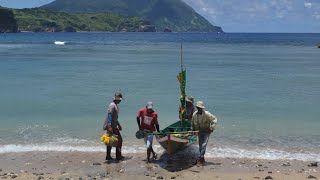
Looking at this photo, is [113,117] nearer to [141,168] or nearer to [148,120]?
[148,120]

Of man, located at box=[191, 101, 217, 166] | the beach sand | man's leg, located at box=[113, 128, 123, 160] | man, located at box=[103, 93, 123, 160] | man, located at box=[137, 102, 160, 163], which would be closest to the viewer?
the beach sand

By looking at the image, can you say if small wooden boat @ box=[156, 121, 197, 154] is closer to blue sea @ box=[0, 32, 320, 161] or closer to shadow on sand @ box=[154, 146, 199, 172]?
shadow on sand @ box=[154, 146, 199, 172]

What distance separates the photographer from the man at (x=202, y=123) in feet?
49.6

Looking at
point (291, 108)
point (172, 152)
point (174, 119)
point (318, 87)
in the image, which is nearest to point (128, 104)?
point (174, 119)

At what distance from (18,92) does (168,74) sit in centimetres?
1751

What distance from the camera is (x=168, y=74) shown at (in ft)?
156

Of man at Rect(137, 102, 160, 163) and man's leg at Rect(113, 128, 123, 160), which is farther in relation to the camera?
man's leg at Rect(113, 128, 123, 160)

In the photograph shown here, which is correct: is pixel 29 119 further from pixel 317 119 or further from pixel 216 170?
pixel 317 119

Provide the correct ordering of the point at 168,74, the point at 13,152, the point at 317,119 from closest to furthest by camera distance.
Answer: the point at 13,152, the point at 317,119, the point at 168,74

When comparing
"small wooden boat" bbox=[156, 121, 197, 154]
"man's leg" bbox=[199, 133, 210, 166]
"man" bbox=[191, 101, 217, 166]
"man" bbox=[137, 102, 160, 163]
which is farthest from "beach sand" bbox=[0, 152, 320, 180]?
"man" bbox=[137, 102, 160, 163]

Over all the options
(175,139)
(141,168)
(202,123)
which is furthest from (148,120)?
(202,123)

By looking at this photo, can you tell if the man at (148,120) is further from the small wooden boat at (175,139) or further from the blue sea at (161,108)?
the blue sea at (161,108)

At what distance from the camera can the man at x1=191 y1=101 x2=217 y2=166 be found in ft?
49.6

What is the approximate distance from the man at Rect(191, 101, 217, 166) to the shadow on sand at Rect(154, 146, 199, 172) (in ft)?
1.74
